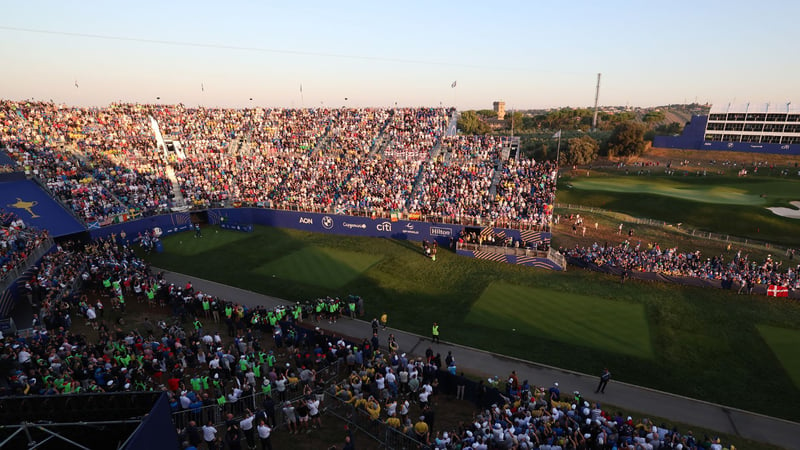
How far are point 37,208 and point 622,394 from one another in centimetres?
3819

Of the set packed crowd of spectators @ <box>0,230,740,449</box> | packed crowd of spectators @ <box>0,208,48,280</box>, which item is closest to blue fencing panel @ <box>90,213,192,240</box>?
packed crowd of spectators @ <box>0,208,48,280</box>

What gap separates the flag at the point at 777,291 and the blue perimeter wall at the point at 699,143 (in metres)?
65.3

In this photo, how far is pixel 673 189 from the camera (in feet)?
178

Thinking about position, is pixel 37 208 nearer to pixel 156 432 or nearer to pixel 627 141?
pixel 156 432

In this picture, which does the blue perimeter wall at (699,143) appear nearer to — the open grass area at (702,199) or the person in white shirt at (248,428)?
the open grass area at (702,199)

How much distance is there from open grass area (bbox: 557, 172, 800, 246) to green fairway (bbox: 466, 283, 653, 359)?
24447mm

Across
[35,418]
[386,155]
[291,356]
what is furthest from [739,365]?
[386,155]

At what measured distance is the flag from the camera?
73.4 feet

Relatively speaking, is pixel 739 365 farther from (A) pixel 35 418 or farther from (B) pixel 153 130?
(B) pixel 153 130

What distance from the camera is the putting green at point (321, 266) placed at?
2569cm

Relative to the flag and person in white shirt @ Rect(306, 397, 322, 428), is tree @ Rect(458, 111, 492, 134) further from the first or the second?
person in white shirt @ Rect(306, 397, 322, 428)

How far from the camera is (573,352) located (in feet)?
57.3

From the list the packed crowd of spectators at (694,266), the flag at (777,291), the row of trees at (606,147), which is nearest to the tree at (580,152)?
the row of trees at (606,147)

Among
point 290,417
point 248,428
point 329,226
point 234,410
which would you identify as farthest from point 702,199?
point 248,428
